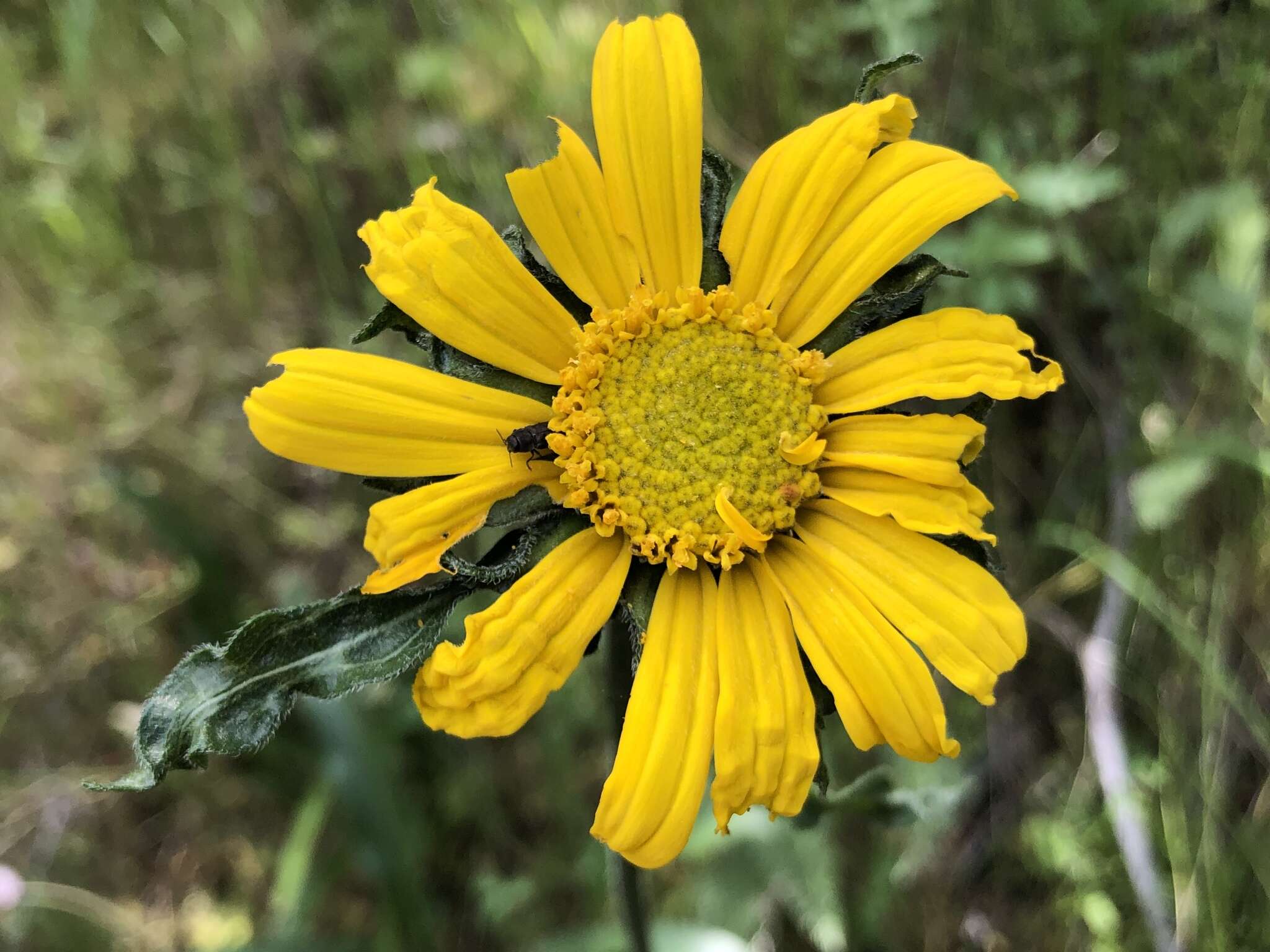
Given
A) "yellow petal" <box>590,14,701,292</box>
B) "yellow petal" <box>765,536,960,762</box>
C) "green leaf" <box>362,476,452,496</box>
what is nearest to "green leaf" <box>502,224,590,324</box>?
"yellow petal" <box>590,14,701,292</box>

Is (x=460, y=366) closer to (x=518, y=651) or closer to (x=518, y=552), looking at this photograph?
(x=518, y=552)

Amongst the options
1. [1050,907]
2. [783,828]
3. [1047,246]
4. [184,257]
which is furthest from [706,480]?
[184,257]

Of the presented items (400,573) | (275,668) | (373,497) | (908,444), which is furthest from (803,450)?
(373,497)

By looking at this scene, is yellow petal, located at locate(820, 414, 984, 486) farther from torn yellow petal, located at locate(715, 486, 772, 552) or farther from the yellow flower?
torn yellow petal, located at locate(715, 486, 772, 552)

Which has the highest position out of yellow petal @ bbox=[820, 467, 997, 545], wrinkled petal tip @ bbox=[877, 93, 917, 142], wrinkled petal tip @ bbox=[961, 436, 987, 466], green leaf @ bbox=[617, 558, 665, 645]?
wrinkled petal tip @ bbox=[877, 93, 917, 142]

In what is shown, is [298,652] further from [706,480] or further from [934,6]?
[934,6]
